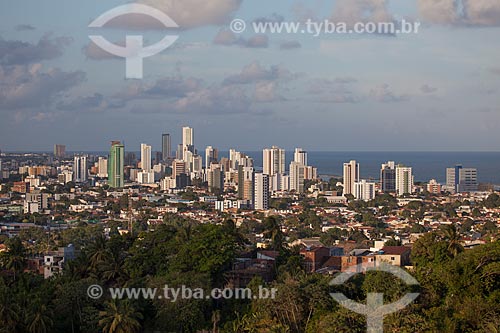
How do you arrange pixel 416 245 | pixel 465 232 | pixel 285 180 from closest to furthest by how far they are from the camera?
pixel 416 245 < pixel 465 232 < pixel 285 180

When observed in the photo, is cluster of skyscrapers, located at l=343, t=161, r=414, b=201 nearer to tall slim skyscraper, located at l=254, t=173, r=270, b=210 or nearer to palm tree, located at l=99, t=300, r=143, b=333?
tall slim skyscraper, located at l=254, t=173, r=270, b=210

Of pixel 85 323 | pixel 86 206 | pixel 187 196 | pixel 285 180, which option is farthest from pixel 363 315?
pixel 285 180

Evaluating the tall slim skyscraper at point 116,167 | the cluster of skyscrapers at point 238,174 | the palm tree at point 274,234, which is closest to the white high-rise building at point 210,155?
the cluster of skyscrapers at point 238,174

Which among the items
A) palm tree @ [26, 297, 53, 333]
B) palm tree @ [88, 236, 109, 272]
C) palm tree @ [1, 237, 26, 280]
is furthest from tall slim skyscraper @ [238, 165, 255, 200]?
palm tree @ [26, 297, 53, 333]

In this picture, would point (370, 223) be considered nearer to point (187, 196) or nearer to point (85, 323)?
point (187, 196)

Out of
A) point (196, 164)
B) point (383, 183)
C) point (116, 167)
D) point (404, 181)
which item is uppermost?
point (196, 164)

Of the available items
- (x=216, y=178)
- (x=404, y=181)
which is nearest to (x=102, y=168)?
(x=216, y=178)

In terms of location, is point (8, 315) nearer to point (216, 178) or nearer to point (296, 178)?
point (216, 178)
